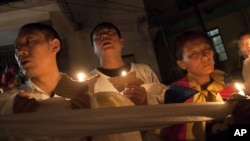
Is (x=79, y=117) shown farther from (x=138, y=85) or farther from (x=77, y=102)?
(x=138, y=85)

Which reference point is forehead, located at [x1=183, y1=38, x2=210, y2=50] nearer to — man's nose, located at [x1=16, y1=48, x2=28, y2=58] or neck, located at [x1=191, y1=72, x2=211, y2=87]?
neck, located at [x1=191, y1=72, x2=211, y2=87]

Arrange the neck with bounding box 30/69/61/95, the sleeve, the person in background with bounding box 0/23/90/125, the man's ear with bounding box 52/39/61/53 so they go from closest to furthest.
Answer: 1. the person in background with bounding box 0/23/90/125
2. the neck with bounding box 30/69/61/95
3. the man's ear with bounding box 52/39/61/53
4. the sleeve

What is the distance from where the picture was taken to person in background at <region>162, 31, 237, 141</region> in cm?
286

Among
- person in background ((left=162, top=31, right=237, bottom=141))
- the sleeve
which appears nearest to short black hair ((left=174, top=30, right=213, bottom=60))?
person in background ((left=162, top=31, right=237, bottom=141))

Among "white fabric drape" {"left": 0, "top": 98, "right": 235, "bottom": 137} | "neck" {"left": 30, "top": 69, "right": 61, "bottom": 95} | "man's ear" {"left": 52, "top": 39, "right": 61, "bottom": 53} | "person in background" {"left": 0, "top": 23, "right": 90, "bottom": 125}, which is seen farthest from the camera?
"man's ear" {"left": 52, "top": 39, "right": 61, "bottom": 53}

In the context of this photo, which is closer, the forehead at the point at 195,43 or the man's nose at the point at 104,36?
the forehead at the point at 195,43

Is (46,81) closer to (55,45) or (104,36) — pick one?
(55,45)

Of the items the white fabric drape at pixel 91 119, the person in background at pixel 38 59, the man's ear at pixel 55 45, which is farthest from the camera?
the man's ear at pixel 55 45

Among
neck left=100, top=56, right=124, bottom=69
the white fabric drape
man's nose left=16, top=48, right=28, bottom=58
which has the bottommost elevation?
the white fabric drape

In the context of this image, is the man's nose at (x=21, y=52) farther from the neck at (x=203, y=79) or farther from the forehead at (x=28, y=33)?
the neck at (x=203, y=79)

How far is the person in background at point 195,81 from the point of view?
2.86 metres

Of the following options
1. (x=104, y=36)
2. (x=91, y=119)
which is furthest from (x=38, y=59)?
(x=104, y=36)

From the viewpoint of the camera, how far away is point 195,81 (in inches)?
123

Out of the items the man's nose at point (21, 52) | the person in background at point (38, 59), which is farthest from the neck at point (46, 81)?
the man's nose at point (21, 52)
